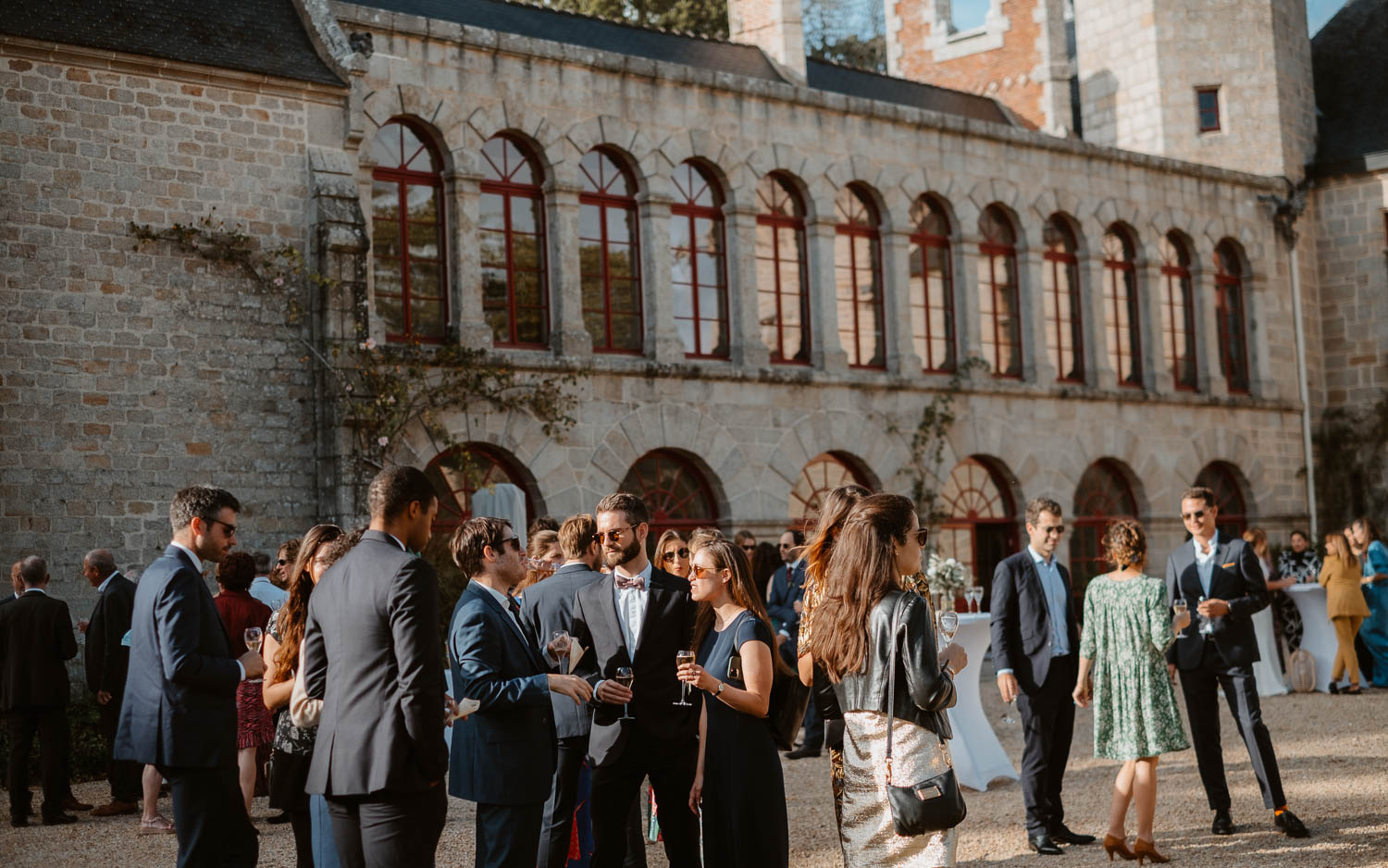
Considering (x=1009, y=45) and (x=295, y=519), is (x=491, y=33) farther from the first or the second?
(x=1009, y=45)

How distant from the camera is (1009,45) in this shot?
2484 centimetres

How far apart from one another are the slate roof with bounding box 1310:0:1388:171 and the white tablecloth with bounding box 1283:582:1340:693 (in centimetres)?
1040

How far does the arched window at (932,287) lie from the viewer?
61.9 feet

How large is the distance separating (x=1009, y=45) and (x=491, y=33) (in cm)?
1211

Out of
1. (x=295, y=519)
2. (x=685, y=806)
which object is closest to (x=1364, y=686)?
(x=295, y=519)

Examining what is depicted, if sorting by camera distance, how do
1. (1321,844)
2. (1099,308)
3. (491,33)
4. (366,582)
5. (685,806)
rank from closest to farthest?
(366,582)
(685,806)
(1321,844)
(491,33)
(1099,308)

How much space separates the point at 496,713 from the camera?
5.34 metres

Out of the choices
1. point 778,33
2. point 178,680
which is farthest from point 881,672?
point 778,33

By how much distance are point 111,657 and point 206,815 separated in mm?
4302

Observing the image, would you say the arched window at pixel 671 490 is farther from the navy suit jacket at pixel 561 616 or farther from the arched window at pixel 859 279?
the navy suit jacket at pixel 561 616

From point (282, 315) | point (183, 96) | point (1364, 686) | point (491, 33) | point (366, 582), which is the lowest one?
point (1364, 686)

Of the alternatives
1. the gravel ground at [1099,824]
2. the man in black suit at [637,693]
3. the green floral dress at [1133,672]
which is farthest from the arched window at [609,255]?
the man in black suit at [637,693]

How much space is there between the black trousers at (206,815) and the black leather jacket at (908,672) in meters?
2.35

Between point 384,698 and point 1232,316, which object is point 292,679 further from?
point 1232,316
